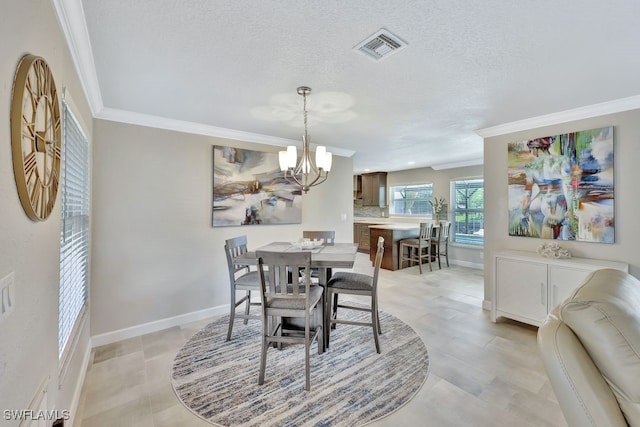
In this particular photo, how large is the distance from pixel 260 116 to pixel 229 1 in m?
1.63

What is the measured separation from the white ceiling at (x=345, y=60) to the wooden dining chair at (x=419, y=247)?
2820mm

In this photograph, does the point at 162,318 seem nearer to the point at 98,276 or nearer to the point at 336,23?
the point at 98,276

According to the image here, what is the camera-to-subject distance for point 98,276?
2.71 meters

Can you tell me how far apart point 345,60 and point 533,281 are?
9.44 feet

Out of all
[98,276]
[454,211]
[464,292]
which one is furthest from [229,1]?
[454,211]

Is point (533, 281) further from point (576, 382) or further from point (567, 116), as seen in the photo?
point (576, 382)

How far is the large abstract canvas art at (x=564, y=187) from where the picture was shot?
2777 millimetres

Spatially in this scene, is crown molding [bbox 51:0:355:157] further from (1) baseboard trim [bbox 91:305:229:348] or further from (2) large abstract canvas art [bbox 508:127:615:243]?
(2) large abstract canvas art [bbox 508:127:615:243]

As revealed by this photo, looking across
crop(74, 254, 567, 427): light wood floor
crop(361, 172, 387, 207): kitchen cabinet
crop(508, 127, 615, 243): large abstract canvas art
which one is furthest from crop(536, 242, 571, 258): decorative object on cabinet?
crop(361, 172, 387, 207): kitchen cabinet

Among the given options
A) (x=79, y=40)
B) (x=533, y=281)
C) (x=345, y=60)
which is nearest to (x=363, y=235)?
(x=533, y=281)

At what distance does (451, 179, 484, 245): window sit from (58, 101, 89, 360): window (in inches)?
256

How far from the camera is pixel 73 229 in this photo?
193 centimetres

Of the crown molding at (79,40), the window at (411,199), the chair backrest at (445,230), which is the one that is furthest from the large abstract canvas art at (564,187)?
the crown molding at (79,40)

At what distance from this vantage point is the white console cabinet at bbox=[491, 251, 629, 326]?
270 cm
